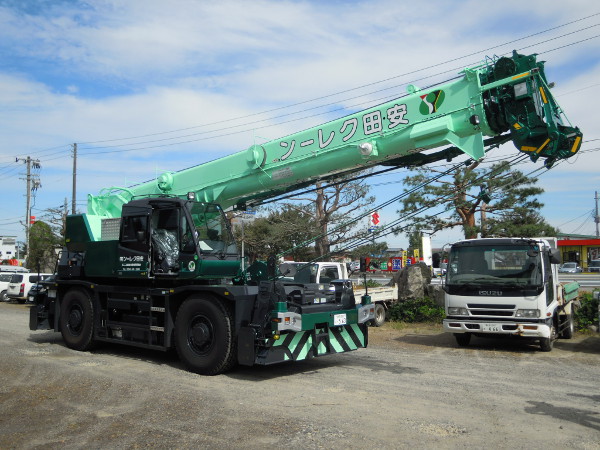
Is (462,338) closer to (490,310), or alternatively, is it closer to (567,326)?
(490,310)

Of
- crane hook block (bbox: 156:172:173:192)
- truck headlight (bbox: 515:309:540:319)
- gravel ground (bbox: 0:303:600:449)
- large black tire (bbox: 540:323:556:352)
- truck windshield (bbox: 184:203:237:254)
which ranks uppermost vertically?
crane hook block (bbox: 156:172:173:192)

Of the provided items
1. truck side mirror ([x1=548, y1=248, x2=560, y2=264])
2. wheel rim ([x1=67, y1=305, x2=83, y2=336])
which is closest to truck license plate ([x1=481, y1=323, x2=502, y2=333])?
truck side mirror ([x1=548, y1=248, x2=560, y2=264])

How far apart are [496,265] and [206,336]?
6358 millimetres

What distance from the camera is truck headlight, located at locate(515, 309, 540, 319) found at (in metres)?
10.9

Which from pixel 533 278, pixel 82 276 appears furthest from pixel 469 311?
pixel 82 276

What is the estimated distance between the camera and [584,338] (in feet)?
44.6

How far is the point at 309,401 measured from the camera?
7.04m

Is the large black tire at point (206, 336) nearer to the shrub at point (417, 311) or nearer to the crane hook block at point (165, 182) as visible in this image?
the crane hook block at point (165, 182)

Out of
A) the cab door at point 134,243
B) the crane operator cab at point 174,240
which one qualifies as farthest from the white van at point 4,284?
the crane operator cab at point 174,240

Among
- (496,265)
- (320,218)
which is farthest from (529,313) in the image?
(320,218)

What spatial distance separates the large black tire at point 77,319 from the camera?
11.0 metres

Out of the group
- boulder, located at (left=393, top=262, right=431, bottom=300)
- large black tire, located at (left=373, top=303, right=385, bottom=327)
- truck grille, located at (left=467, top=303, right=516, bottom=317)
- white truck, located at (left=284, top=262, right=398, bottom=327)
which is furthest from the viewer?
boulder, located at (left=393, top=262, right=431, bottom=300)

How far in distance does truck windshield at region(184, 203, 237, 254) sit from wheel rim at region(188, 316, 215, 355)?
1.15 m

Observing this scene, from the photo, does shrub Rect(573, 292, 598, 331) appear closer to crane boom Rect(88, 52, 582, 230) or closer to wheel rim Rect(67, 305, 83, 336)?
crane boom Rect(88, 52, 582, 230)
